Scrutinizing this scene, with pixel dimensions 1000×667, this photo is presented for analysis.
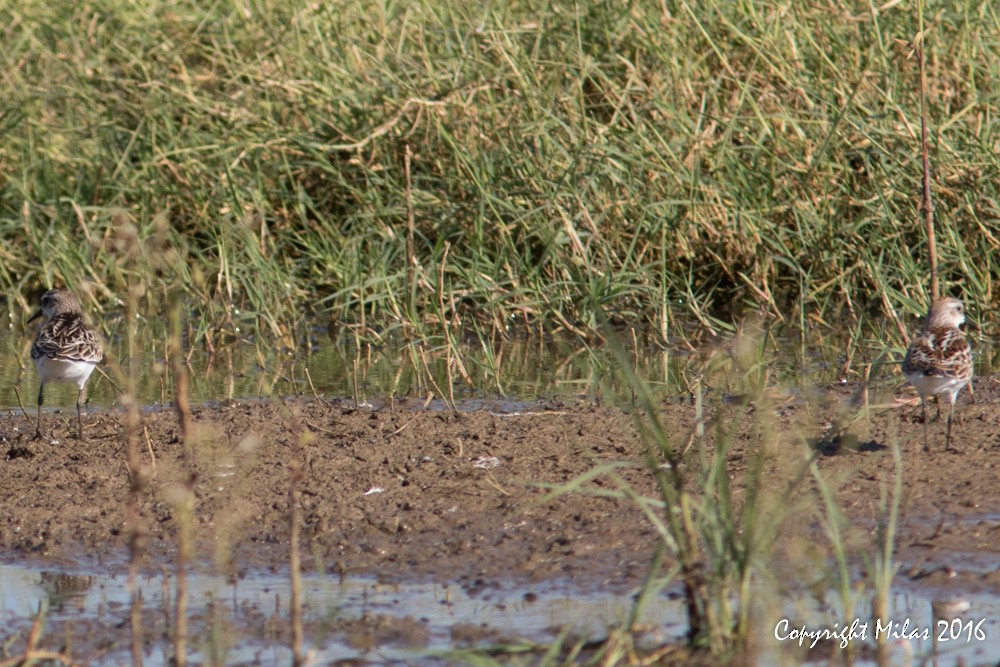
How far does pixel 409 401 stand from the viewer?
7695mm

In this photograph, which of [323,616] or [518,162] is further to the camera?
[518,162]

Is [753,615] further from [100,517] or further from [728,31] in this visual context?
[728,31]

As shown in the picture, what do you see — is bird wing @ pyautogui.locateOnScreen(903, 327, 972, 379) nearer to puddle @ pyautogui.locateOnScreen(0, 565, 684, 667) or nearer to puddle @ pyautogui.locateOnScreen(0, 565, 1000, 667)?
puddle @ pyautogui.locateOnScreen(0, 565, 1000, 667)

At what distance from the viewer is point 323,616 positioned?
4652 mm

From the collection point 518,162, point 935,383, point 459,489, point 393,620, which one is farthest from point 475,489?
point 518,162

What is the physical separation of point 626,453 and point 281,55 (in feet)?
18.7

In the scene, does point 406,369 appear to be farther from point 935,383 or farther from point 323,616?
point 323,616

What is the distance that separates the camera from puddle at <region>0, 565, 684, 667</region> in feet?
14.3

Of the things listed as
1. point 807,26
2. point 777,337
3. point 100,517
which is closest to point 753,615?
point 100,517

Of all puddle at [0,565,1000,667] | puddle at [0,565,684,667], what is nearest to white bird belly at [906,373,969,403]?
puddle at [0,565,1000,667]

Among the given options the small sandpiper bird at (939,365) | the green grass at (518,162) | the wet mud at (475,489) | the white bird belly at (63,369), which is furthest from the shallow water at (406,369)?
the small sandpiper bird at (939,365)

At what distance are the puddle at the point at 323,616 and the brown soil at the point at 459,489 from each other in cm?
17

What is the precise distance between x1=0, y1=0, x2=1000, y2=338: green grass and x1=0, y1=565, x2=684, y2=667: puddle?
3.67m

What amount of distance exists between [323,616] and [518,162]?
551 centimetres
